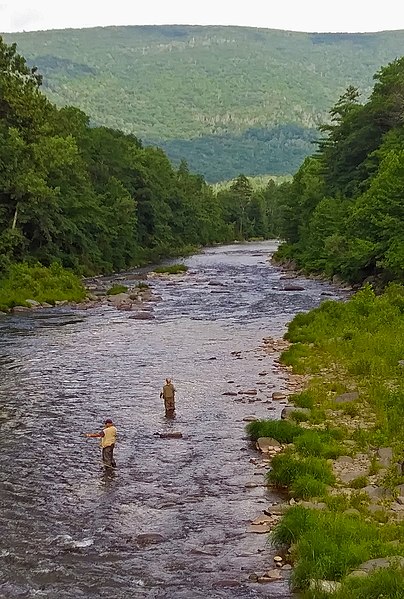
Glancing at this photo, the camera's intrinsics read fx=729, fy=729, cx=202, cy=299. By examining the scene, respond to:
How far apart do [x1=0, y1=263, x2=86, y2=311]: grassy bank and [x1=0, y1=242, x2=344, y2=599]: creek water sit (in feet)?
28.1

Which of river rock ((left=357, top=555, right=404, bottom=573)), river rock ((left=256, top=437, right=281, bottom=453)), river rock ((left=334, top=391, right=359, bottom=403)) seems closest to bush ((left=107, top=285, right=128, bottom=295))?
river rock ((left=334, top=391, right=359, bottom=403))

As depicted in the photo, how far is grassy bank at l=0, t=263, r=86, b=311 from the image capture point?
4768 centimetres

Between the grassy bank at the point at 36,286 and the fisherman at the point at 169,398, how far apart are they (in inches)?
998

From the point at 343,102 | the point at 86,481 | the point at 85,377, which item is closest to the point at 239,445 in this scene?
the point at 86,481

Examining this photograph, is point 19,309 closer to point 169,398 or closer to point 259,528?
point 169,398

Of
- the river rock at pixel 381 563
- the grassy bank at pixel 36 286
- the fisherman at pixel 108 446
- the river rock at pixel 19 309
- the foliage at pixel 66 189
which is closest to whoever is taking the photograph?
the river rock at pixel 381 563

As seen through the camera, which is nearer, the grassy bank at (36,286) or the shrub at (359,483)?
the shrub at (359,483)

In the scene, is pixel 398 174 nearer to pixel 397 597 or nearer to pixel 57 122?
pixel 57 122

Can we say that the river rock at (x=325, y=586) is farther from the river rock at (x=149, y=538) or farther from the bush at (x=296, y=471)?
the bush at (x=296, y=471)

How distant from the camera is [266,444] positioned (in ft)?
65.0

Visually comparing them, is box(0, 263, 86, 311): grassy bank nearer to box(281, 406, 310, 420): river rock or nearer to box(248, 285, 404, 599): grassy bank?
box(248, 285, 404, 599): grassy bank

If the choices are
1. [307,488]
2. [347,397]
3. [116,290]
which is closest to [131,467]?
[307,488]

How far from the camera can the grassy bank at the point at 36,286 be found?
156ft

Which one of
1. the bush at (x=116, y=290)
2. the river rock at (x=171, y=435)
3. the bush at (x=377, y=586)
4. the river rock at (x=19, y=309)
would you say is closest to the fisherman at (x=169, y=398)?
the river rock at (x=171, y=435)
